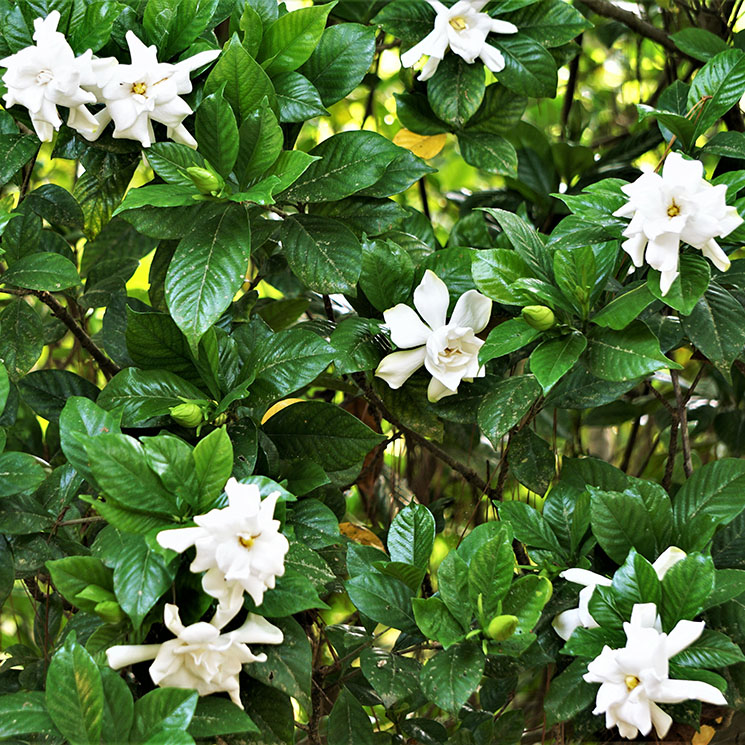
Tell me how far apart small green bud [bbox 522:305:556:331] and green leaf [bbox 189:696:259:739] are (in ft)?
1.67

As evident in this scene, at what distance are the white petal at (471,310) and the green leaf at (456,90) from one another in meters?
0.33

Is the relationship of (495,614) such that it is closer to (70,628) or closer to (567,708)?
(567,708)

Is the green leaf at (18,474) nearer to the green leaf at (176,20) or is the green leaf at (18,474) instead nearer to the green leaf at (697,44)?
the green leaf at (176,20)

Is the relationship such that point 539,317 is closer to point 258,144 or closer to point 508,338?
point 508,338

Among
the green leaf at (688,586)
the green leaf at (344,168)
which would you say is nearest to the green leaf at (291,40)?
the green leaf at (344,168)

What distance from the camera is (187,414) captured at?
937 mm

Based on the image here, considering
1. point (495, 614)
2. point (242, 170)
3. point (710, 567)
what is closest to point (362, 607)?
point (495, 614)

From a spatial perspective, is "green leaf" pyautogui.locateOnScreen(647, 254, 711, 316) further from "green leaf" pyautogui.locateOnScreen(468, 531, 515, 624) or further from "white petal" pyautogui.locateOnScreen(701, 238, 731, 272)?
"green leaf" pyautogui.locateOnScreen(468, 531, 515, 624)

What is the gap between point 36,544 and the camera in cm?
101

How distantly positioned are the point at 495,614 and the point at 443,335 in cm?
33

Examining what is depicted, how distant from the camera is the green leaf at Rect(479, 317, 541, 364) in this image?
0.97 m

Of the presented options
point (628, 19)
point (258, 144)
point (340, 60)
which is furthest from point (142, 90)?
point (628, 19)

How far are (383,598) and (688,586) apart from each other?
33cm

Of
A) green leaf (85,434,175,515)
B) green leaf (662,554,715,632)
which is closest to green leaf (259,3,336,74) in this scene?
green leaf (85,434,175,515)
